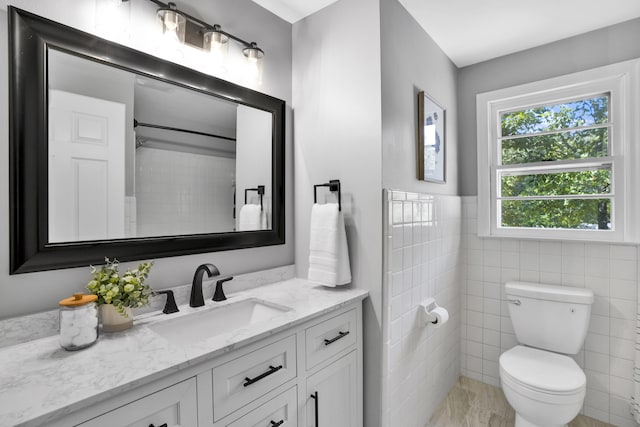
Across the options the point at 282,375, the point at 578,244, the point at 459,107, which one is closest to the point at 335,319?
the point at 282,375

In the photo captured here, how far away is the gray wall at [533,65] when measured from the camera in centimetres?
196

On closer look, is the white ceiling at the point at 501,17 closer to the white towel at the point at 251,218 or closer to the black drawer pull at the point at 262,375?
the white towel at the point at 251,218

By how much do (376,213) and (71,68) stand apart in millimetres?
1349

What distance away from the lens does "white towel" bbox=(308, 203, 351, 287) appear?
161 cm

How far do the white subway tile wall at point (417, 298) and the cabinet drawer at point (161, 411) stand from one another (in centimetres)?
96

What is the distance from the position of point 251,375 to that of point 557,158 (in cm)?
234

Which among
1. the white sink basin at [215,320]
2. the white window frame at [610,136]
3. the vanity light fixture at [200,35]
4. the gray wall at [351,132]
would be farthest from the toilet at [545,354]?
the vanity light fixture at [200,35]

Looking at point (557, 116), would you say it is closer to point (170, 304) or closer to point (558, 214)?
point (558, 214)

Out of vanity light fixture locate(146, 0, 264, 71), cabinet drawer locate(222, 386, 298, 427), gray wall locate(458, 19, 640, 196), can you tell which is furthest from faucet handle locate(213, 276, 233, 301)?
gray wall locate(458, 19, 640, 196)

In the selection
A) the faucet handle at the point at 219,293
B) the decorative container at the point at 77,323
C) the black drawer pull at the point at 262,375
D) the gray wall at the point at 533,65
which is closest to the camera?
the decorative container at the point at 77,323

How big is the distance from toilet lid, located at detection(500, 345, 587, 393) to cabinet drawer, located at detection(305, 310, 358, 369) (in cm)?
96

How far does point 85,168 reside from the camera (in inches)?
46.2

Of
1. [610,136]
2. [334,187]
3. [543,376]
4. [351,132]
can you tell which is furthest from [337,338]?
[610,136]

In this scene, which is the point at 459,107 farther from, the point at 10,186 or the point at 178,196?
the point at 10,186
